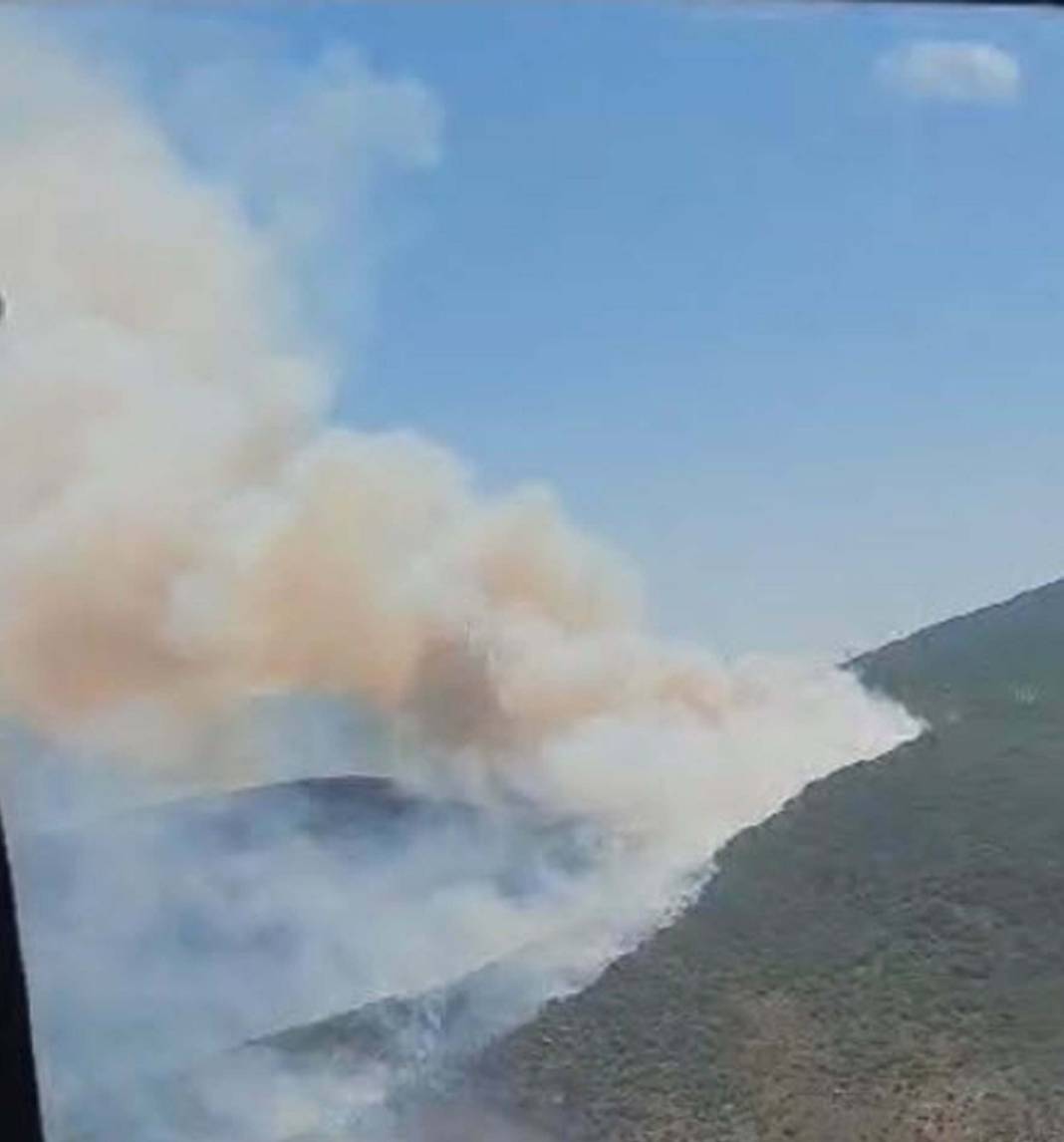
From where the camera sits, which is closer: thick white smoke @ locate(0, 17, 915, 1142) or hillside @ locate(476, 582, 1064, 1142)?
thick white smoke @ locate(0, 17, 915, 1142)

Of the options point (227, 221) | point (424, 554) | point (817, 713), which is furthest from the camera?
point (817, 713)

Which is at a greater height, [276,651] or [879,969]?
[276,651]

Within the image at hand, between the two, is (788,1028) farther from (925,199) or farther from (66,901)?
(925,199)

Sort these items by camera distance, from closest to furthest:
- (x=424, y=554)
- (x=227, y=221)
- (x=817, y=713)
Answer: (x=227, y=221)
(x=424, y=554)
(x=817, y=713)

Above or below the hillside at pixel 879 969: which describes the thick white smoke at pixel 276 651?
above

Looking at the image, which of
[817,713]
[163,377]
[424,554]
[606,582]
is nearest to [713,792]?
[817,713]
